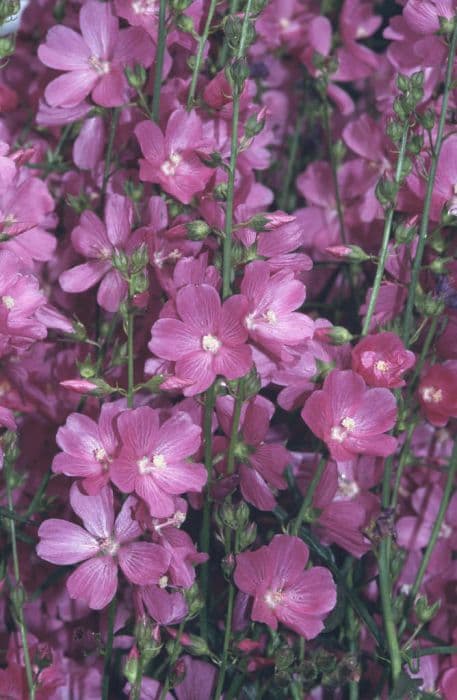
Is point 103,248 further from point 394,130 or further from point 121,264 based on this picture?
point 394,130

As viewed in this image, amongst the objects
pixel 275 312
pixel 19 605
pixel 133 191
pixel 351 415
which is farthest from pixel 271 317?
pixel 19 605

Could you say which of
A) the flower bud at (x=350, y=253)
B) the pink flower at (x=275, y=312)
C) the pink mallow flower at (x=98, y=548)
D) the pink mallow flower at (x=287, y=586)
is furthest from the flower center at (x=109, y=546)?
the flower bud at (x=350, y=253)

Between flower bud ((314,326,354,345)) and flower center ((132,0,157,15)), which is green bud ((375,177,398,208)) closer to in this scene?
flower bud ((314,326,354,345))

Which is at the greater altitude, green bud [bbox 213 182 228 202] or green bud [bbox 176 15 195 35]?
green bud [bbox 176 15 195 35]

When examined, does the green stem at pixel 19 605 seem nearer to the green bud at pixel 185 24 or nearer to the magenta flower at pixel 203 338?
the magenta flower at pixel 203 338

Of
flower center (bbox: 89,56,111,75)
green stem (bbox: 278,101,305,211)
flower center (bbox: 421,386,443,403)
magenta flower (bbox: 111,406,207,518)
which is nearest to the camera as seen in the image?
magenta flower (bbox: 111,406,207,518)

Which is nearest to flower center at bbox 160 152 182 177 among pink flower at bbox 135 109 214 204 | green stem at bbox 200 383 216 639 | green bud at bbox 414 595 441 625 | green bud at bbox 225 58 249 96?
pink flower at bbox 135 109 214 204
